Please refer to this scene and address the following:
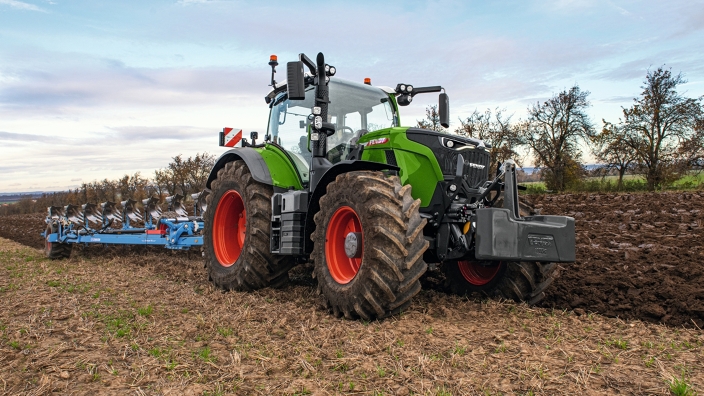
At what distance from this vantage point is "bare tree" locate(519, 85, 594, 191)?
101ft

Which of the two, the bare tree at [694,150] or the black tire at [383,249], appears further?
the bare tree at [694,150]

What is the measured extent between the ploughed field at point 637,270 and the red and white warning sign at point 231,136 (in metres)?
3.76

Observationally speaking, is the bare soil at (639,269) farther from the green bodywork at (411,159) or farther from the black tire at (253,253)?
the black tire at (253,253)

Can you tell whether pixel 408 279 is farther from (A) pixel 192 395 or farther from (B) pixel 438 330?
(A) pixel 192 395

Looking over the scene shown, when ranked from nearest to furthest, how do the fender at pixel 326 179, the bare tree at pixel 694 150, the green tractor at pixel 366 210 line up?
the green tractor at pixel 366 210 < the fender at pixel 326 179 < the bare tree at pixel 694 150

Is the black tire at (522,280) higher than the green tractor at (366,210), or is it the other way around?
the green tractor at (366,210)

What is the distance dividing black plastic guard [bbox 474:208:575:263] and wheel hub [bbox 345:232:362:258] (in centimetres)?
105

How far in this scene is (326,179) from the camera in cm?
570

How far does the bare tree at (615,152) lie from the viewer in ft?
93.1

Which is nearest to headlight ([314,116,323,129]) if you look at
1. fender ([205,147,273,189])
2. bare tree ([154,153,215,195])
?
fender ([205,147,273,189])

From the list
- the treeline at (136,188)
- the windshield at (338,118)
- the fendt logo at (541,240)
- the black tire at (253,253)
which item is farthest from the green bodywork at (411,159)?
the treeline at (136,188)

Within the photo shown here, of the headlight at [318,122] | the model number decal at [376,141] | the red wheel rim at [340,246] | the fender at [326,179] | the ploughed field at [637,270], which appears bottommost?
the ploughed field at [637,270]

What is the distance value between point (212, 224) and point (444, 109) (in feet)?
11.7

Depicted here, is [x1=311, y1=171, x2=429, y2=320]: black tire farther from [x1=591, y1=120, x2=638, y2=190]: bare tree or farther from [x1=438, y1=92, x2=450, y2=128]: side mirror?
[x1=591, y1=120, x2=638, y2=190]: bare tree
